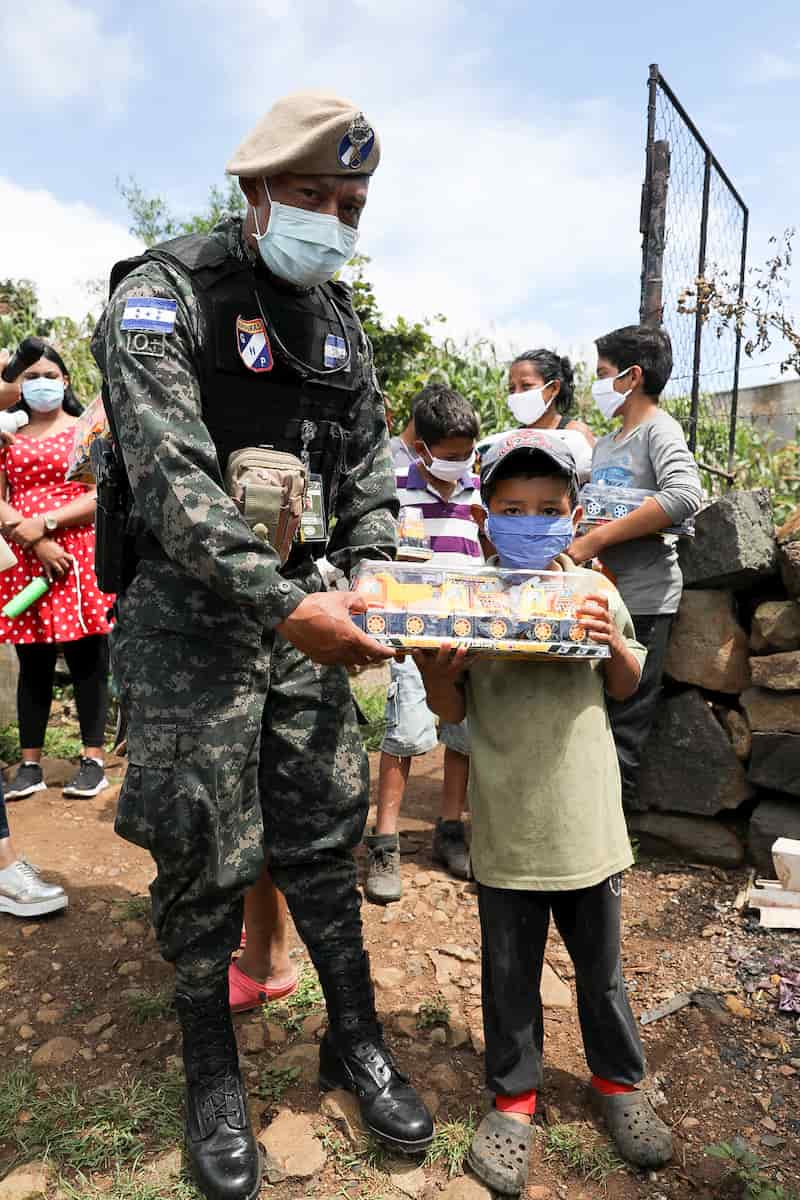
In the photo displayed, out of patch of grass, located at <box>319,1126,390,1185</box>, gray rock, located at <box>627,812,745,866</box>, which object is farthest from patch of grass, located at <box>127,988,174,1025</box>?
gray rock, located at <box>627,812,745,866</box>

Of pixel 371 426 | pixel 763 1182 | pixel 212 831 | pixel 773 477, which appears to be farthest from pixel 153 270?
pixel 773 477

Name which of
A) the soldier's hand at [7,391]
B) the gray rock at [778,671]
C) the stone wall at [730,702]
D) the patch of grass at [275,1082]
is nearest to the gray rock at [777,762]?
the stone wall at [730,702]

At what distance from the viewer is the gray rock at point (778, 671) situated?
3629 mm

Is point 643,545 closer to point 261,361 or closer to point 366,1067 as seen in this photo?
point 261,361

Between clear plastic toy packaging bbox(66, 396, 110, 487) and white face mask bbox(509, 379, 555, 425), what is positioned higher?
white face mask bbox(509, 379, 555, 425)

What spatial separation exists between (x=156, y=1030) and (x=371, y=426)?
72.2 inches

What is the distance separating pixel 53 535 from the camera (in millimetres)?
4434

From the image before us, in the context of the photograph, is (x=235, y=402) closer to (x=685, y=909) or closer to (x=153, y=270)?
(x=153, y=270)

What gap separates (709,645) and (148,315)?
110 inches

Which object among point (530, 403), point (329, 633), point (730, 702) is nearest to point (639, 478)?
point (530, 403)

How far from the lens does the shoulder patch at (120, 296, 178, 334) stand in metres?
1.88

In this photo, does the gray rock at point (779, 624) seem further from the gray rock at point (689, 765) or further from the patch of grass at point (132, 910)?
the patch of grass at point (132, 910)

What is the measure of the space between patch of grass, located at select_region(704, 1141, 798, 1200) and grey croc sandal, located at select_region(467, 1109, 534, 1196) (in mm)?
429

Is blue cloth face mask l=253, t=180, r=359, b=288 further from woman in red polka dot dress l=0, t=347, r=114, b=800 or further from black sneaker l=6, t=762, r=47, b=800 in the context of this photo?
black sneaker l=6, t=762, r=47, b=800
